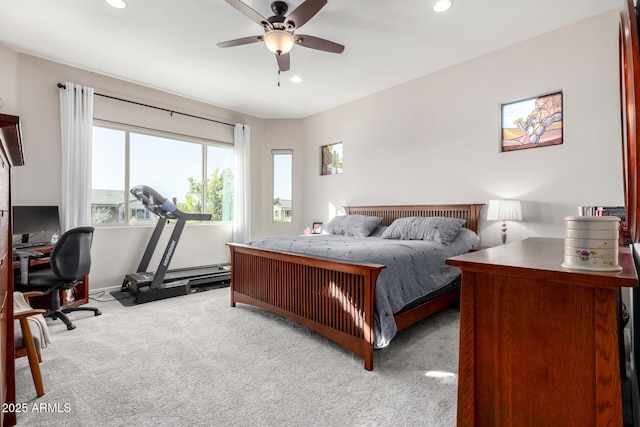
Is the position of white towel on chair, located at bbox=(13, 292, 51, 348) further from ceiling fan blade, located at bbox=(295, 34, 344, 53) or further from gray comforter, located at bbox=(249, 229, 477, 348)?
ceiling fan blade, located at bbox=(295, 34, 344, 53)

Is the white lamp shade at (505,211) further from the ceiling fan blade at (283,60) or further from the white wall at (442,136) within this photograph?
the ceiling fan blade at (283,60)

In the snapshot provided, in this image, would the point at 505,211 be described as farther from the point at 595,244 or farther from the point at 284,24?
the point at 284,24

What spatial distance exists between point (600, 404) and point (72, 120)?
5.16 meters

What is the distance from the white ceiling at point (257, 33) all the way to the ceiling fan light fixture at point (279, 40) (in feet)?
1.14

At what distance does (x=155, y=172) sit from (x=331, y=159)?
2973 mm

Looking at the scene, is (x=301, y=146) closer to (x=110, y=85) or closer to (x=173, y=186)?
(x=173, y=186)

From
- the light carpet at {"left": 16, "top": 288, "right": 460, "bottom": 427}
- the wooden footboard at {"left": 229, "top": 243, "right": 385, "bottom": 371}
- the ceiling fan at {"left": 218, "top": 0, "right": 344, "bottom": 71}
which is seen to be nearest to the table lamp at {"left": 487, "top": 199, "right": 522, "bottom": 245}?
the light carpet at {"left": 16, "top": 288, "right": 460, "bottom": 427}

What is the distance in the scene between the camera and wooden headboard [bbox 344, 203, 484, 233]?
11.9ft

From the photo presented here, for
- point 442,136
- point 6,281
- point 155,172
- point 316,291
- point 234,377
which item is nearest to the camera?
point 6,281

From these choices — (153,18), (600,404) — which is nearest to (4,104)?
(153,18)

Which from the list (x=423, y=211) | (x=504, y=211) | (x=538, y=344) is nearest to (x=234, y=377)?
(x=538, y=344)

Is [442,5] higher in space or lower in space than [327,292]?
higher

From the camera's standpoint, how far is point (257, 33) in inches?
126

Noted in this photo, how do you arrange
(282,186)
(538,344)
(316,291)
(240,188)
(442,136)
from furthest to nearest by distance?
(282,186)
(240,188)
(442,136)
(316,291)
(538,344)
